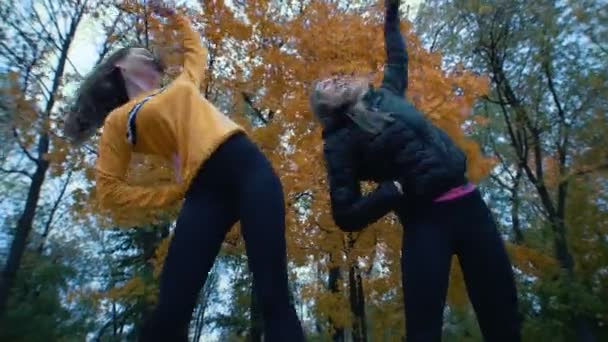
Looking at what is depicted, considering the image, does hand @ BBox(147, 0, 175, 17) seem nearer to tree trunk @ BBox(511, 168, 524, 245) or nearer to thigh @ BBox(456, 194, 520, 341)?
thigh @ BBox(456, 194, 520, 341)

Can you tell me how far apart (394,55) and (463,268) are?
Answer: 3.32 ft

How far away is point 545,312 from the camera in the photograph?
12523mm

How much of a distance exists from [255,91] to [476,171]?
331 centimetres

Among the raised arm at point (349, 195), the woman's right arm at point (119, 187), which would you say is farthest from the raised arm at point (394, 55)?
the woman's right arm at point (119, 187)

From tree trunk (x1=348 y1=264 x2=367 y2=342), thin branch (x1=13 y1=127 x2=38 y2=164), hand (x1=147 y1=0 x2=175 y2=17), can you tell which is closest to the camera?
hand (x1=147 y1=0 x2=175 y2=17)

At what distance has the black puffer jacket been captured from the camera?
214cm

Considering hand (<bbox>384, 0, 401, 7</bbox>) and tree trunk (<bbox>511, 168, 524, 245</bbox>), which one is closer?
hand (<bbox>384, 0, 401, 7</bbox>)

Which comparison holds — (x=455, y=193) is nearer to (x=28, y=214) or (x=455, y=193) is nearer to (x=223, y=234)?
(x=223, y=234)

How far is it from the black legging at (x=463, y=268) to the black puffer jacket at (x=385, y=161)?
0.11m

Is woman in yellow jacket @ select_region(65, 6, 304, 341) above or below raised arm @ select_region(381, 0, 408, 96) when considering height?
below

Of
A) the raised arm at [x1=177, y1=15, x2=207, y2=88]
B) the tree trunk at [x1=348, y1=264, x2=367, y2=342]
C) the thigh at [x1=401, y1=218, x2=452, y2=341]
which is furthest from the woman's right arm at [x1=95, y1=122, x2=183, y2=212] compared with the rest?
the tree trunk at [x1=348, y1=264, x2=367, y2=342]

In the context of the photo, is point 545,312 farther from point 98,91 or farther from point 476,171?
point 98,91

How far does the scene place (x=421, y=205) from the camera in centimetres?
220

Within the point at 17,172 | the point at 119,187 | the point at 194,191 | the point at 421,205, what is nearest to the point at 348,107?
the point at 421,205
